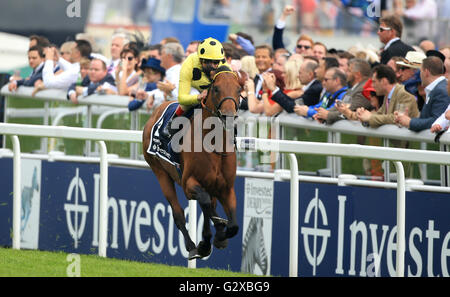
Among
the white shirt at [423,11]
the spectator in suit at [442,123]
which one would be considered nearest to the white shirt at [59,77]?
the spectator in suit at [442,123]

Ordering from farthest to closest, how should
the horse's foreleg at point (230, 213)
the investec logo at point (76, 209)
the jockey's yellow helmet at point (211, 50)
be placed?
the investec logo at point (76, 209)
the horse's foreleg at point (230, 213)
the jockey's yellow helmet at point (211, 50)

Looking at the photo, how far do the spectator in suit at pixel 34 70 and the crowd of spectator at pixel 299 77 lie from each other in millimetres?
11

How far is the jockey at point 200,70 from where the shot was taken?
7.40 meters

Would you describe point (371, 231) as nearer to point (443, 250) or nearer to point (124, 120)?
point (443, 250)

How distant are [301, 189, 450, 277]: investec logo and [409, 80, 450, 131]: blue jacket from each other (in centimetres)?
91

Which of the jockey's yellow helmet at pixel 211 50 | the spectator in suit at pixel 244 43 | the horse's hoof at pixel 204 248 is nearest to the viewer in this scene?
the jockey's yellow helmet at pixel 211 50

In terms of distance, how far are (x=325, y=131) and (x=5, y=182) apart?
11.0 feet

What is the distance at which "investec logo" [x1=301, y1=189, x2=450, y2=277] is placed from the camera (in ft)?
25.0

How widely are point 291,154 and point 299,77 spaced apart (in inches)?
89.0

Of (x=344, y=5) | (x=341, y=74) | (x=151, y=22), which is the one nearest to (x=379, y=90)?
(x=341, y=74)

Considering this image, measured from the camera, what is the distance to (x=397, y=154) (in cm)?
767

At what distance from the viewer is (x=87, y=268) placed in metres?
8.35

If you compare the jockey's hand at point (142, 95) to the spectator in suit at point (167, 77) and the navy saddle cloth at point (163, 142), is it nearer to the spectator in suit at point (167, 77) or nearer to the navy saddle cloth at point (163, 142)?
the spectator in suit at point (167, 77)

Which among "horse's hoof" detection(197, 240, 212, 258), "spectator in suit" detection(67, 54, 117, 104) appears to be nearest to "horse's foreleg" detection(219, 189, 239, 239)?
"horse's hoof" detection(197, 240, 212, 258)
